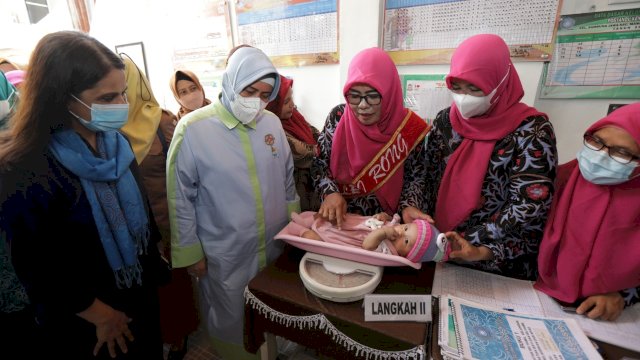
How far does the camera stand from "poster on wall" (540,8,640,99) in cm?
144

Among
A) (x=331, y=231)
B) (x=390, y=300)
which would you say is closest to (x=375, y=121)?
Result: (x=331, y=231)

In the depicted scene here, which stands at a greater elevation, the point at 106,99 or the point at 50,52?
the point at 50,52

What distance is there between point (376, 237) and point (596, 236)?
0.77 metres

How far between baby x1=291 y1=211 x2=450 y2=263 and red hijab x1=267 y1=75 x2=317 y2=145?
0.80 meters

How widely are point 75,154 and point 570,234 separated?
176 centimetres

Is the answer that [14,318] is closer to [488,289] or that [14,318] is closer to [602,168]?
[488,289]

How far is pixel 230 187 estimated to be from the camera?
142 centimetres

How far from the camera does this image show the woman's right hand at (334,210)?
1.44m

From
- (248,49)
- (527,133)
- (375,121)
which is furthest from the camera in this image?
(375,121)

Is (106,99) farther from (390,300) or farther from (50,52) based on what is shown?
(390,300)

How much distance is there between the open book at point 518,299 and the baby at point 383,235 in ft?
0.40

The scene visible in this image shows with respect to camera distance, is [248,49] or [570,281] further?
[248,49]

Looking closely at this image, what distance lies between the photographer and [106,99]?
104cm

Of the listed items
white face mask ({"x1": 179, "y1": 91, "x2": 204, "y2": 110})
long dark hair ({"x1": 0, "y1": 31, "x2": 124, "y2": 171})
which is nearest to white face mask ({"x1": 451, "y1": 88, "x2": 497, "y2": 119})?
long dark hair ({"x1": 0, "y1": 31, "x2": 124, "y2": 171})
